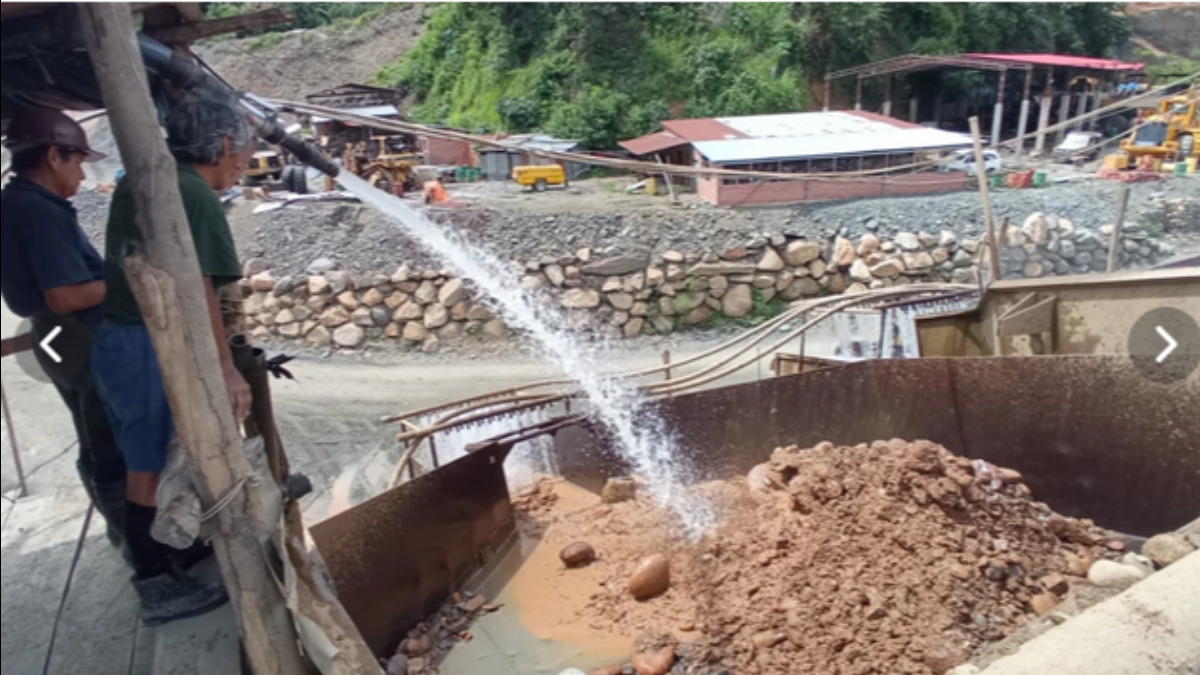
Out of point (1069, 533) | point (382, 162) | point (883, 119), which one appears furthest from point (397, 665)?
point (883, 119)

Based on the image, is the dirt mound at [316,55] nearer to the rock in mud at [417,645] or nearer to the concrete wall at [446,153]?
the concrete wall at [446,153]

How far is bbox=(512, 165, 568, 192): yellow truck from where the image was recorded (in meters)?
4.25

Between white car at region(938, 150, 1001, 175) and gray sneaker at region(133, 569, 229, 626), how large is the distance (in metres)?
4.09

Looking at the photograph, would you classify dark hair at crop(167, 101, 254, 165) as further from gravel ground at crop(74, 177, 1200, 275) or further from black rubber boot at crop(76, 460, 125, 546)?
gravel ground at crop(74, 177, 1200, 275)

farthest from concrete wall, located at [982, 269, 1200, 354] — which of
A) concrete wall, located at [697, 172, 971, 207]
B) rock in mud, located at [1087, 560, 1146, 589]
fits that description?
rock in mud, located at [1087, 560, 1146, 589]

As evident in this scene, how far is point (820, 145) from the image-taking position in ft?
13.4

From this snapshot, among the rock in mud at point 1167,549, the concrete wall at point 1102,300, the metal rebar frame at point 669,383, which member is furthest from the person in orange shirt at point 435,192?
the rock in mud at point 1167,549

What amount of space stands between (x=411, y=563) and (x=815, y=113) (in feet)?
10.9

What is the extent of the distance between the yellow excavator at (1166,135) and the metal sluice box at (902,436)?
1.26 metres

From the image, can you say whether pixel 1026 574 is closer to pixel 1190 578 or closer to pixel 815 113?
pixel 1190 578

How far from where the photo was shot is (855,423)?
12.4ft

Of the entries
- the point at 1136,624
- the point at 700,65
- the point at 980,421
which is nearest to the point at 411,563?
the point at 1136,624

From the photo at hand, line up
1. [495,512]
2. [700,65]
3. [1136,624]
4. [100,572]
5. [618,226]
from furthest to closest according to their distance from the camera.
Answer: [618,226], [700,65], [495,512], [100,572], [1136,624]

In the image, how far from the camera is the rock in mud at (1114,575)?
231 cm
